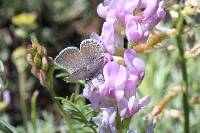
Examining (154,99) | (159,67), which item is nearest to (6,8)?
(159,67)

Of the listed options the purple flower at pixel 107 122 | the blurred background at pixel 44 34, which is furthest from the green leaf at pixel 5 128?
the blurred background at pixel 44 34

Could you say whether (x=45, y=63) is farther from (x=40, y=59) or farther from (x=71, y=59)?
(x=71, y=59)

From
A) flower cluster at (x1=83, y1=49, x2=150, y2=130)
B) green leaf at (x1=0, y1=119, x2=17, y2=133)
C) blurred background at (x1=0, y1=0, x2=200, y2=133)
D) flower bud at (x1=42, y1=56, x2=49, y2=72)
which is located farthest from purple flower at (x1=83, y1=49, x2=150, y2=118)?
blurred background at (x1=0, y1=0, x2=200, y2=133)

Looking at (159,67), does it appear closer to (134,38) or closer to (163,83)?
(163,83)

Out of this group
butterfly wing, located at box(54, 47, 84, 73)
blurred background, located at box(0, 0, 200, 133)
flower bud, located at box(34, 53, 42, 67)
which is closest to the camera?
butterfly wing, located at box(54, 47, 84, 73)

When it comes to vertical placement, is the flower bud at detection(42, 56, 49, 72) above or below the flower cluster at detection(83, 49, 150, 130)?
above

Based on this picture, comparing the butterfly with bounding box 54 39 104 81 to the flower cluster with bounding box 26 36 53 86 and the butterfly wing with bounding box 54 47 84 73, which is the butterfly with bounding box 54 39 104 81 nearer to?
the butterfly wing with bounding box 54 47 84 73

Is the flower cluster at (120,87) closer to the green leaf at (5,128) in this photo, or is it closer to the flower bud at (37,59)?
the flower bud at (37,59)
